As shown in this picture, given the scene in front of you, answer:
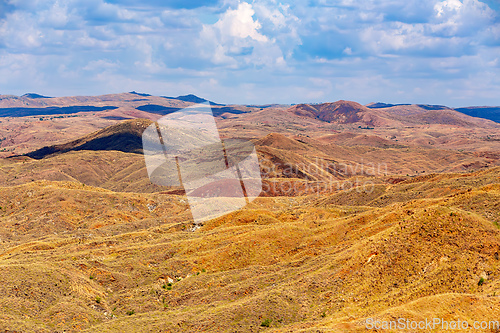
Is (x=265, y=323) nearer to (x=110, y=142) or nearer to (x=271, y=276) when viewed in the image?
(x=271, y=276)

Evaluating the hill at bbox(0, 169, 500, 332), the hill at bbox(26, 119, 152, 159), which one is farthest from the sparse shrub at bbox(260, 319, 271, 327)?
the hill at bbox(26, 119, 152, 159)

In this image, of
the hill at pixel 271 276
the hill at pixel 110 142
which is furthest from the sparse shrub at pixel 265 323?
the hill at pixel 110 142

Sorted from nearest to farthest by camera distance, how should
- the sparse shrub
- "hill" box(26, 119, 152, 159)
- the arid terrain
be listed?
the sparse shrub
the arid terrain
"hill" box(26, 119, 152, 159)

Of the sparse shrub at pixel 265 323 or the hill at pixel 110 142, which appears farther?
the hill at pixel 110 142

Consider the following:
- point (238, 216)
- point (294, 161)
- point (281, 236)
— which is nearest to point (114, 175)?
point (294, 161)

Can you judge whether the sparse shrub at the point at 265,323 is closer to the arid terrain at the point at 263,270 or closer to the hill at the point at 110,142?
the arid terrain at the point at 263,270

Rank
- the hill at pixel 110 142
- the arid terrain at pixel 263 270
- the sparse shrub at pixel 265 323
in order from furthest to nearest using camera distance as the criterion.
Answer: the hill at pixel 110 142, the arid terrain at pixel 263 270, the sparse shrub at pixel 265 323

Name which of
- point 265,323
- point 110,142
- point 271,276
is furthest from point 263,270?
point 110,142

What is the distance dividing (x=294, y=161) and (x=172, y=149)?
5670 cm

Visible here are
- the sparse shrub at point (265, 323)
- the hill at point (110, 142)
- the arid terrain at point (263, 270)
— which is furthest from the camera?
the hill at point (110, 142)

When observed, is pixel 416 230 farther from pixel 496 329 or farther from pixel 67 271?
pixel 67 271

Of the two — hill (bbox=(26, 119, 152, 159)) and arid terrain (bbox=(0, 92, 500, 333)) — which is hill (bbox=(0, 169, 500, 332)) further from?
hill (bbox=(26, 119, 152, 159))

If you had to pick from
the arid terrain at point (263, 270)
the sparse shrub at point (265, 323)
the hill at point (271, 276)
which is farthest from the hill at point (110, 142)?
the sparse shrub at point (265, 323)

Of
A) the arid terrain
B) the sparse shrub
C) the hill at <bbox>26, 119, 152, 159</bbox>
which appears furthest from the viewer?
the hill at <bbox>26, 119, 152, 159</bbox>
